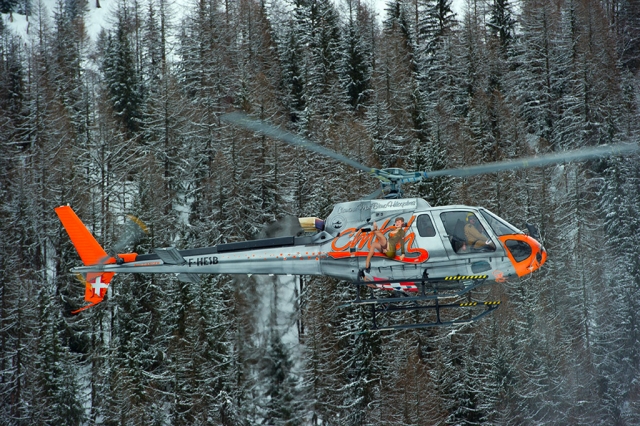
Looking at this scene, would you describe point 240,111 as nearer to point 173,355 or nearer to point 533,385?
point 173,355

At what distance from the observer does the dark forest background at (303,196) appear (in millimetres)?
29703

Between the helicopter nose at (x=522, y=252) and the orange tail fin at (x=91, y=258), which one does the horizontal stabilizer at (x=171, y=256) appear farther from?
the helicopter nose at (x=522, y=252)

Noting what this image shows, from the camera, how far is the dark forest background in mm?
29703

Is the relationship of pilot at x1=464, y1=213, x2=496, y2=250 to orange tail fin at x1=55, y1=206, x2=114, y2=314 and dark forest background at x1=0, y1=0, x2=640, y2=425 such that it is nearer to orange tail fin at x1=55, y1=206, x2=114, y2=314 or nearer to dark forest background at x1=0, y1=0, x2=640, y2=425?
orange tail fin at x1=55, y1=206, x2=114, y2=314

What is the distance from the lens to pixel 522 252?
53.7 feet

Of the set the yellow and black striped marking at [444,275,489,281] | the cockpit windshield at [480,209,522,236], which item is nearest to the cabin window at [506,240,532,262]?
the cockpit windshield at [480,209,522,236]

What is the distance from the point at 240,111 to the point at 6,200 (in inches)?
529

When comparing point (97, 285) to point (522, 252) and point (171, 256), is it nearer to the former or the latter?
point (171, 256)

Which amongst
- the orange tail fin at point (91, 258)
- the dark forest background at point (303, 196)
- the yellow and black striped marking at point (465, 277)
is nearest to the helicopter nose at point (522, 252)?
the yellow and black striped marking at point (465, 277)

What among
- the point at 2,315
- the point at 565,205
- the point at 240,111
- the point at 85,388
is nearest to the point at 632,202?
the point at 565,205

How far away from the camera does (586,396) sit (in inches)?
1348

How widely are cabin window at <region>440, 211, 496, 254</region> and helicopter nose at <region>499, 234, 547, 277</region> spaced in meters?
0.35

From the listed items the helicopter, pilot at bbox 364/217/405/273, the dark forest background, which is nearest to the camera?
the helicopter

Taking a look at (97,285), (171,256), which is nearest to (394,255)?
(171,256)
